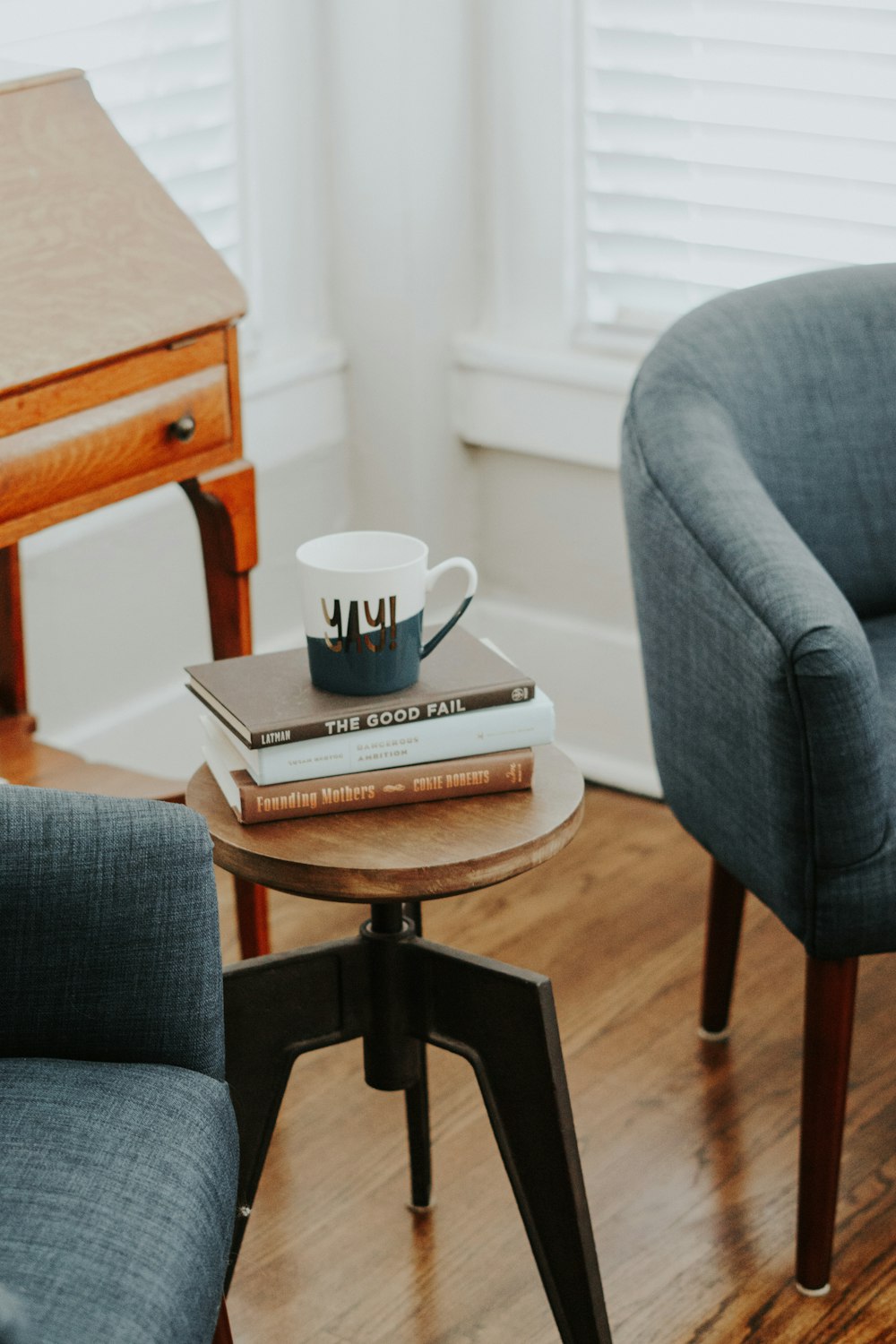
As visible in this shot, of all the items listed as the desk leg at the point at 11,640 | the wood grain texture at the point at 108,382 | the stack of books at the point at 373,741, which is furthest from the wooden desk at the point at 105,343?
the stack of books at the point at 373,741

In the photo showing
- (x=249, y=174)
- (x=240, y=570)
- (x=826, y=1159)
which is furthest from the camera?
(x=249, y=174)

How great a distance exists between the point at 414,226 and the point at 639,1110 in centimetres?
129

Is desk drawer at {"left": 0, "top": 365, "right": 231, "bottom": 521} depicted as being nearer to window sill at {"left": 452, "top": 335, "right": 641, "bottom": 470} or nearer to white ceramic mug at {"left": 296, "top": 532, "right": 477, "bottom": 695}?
white ceramic mug at {"left": 296, "top": 532, "right": 477, "bottom": 695}

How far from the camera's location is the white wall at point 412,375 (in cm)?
232

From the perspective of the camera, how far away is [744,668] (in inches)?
56.6

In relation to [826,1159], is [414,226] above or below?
above

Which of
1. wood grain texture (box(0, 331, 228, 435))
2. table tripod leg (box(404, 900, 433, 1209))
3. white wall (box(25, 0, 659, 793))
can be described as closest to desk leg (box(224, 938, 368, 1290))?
table tripod leg (box(404, 900, 433, 1209))

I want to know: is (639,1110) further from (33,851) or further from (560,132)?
(560,132)

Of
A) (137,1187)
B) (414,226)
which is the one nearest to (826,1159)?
(137,1187)

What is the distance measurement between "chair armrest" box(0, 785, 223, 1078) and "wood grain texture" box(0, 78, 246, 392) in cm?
51

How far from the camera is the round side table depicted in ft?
3.86

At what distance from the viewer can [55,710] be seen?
2.24m

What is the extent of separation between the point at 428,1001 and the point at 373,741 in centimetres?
25

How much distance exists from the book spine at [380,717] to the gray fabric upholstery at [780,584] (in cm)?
27
